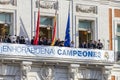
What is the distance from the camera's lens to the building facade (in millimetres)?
32094

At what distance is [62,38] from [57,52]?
1.93m

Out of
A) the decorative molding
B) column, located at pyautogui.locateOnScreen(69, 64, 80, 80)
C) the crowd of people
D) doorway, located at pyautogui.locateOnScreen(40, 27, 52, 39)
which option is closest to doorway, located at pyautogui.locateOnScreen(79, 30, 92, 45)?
the crowd of people

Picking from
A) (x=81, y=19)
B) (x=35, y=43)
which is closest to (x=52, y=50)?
(x=35, y=43)

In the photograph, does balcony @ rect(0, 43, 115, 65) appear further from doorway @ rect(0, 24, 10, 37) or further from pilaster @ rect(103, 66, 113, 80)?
doorway @ rect(0, 24, 10, 37)

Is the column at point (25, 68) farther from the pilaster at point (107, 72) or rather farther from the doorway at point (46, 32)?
the pilaster at point (107, 72)

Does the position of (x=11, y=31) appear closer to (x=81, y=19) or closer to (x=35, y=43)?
(x=35, y=43)

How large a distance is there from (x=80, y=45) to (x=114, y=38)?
8.40 feet

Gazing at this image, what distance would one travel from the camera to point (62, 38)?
34531mm

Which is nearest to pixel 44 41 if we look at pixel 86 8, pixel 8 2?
pixel 8 2

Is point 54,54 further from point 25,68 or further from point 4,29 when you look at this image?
point 4,29

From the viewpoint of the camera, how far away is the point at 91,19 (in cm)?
3569

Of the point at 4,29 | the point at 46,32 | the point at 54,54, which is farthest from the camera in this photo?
the point at 46,32

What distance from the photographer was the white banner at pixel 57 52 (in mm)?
31641

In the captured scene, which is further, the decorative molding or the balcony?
the decorative molding
